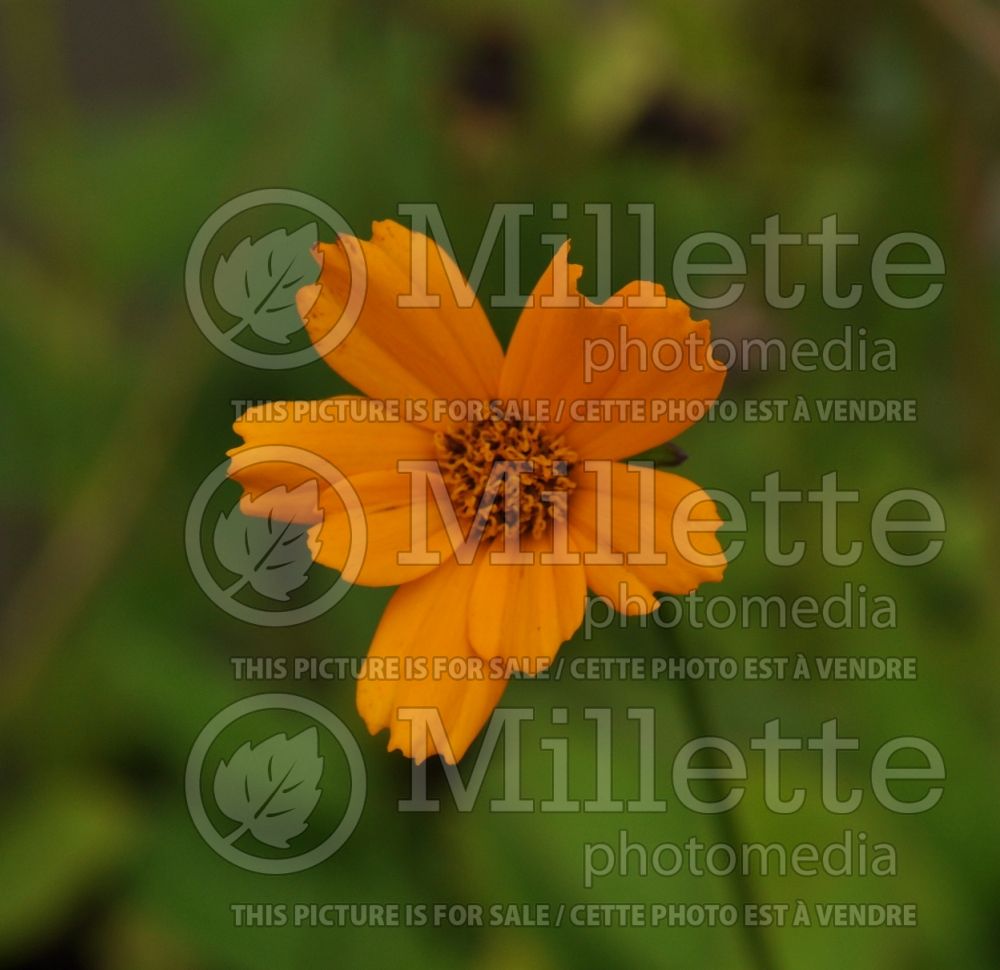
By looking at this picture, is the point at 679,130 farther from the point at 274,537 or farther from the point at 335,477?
the point at 335,477

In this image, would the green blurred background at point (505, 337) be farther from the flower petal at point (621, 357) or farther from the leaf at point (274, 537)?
the flower petal at point (621, 357)

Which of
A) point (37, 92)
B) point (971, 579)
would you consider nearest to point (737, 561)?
point (971, 579)

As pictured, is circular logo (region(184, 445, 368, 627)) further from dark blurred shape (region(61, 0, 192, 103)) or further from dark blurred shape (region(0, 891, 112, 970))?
dark blurred shape (region(61, 0, 192, 103))

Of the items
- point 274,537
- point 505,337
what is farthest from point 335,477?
point 505,337

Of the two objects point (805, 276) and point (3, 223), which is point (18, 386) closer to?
point (3, 223)

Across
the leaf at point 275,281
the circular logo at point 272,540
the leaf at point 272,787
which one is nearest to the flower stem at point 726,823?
the circular logo at point 272,540

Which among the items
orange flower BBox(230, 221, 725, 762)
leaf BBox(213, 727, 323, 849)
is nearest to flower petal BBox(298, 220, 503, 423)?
orange flower BBox(230, 221, 725, 762)
